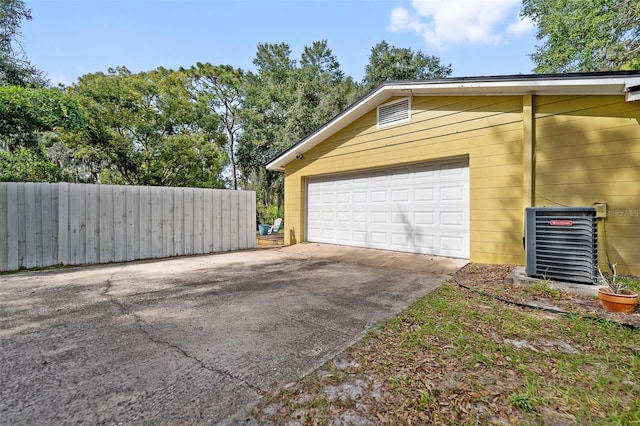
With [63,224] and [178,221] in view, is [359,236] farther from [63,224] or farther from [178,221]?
[63,224]

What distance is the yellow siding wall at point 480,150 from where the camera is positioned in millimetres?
5051

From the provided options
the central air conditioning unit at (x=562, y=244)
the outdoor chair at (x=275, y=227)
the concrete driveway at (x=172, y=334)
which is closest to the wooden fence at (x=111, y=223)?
the concrete driveway at (x=172, y=334)

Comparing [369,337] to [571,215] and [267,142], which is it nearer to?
[571,215]

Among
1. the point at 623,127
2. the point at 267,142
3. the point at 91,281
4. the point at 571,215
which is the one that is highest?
the point at 267,142

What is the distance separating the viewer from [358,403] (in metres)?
1.62

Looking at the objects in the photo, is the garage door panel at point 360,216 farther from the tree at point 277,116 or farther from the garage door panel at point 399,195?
the tree at point 277,116

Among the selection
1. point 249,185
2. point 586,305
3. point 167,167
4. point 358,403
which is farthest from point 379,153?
point 249,185

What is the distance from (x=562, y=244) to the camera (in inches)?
142

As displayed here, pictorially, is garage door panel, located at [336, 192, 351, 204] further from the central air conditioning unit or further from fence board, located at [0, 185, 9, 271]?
fence board, located at [0, 185, 9, 271]

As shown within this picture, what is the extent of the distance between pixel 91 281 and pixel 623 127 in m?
8.63

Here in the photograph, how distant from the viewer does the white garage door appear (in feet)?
19.4

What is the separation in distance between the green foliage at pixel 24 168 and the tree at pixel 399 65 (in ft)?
61.0

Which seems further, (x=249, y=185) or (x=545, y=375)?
(x=249, y=185)

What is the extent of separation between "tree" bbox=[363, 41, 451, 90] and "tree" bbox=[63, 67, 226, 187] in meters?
12.9
